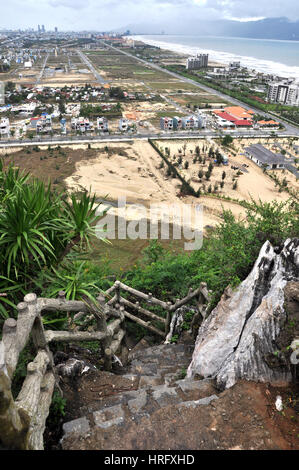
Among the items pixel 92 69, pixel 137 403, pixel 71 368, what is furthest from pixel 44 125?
pixel 92 69

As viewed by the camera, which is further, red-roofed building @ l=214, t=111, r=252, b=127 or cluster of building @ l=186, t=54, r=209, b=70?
cluster of building @ l=186, t=54, r=209, b=70

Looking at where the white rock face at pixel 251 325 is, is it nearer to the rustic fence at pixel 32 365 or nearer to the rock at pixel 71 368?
the rustic fence at pixel 32 365

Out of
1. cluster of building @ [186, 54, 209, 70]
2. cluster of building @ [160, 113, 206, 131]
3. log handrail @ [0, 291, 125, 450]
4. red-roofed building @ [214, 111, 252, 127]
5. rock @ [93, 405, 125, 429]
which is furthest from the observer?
cluster of building @ [186, 54, 209, 70]

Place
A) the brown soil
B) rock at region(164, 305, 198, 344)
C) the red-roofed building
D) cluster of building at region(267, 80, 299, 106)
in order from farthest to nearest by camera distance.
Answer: cluster of building at region(267, 80, 299, 106) < the red-roofed building < the brown soil < rock at region(164, 305, 198, 344)

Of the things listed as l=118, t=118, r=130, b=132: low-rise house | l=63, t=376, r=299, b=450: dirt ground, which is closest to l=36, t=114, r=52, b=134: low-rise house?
l=118, t=118, r=130, b=132: low-rise house

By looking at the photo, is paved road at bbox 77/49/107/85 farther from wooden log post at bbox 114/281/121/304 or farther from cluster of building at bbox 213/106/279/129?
wooden log post at bbox 114/281/121/304

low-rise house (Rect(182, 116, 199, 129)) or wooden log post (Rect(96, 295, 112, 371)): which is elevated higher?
wooden log post (Rect(96, 295, 112, 371))
